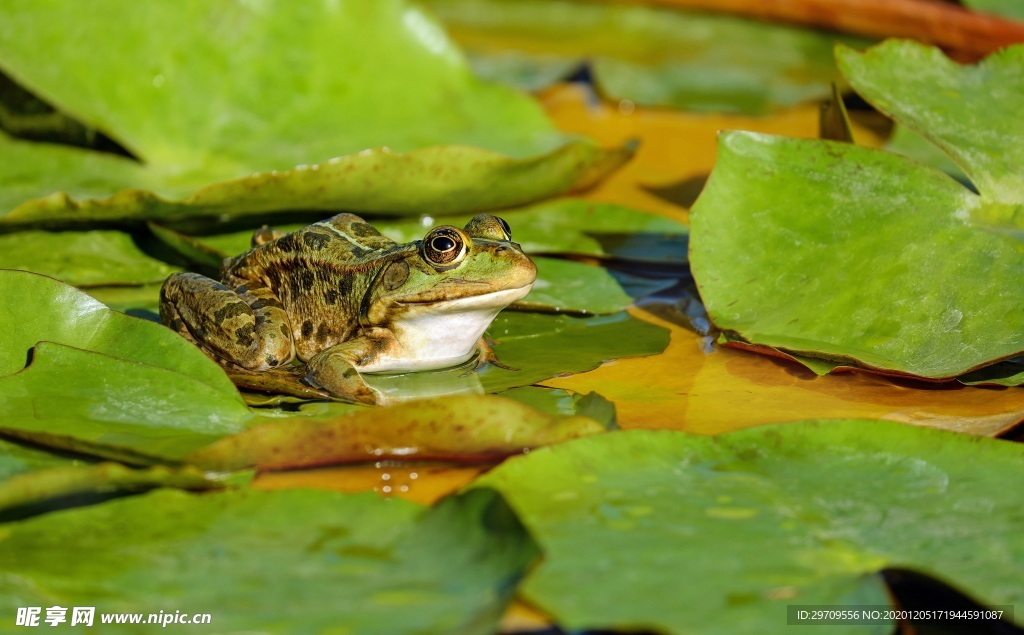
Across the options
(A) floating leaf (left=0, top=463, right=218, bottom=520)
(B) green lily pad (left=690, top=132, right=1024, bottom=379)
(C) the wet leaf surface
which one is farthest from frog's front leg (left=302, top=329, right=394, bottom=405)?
(C) the wet leaf surface

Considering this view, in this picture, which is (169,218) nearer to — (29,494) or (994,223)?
(29,494)

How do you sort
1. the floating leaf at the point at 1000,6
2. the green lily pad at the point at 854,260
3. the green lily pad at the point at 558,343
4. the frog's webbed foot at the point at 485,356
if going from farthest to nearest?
the floating leaf at the point at 1000,6, the frog's webbed foot at the point at 485,356, the green lily pad at the point at 558,343, the green lily pad at the point at 854,260

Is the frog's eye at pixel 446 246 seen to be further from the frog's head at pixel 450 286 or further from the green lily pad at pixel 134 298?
the green lily pad at pixel 134 298

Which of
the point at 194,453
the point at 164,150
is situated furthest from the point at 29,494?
the point at 164,150

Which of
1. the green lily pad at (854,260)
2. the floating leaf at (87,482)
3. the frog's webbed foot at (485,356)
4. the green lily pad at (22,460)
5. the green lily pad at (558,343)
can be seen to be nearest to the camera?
the floating leaf at (87,482)

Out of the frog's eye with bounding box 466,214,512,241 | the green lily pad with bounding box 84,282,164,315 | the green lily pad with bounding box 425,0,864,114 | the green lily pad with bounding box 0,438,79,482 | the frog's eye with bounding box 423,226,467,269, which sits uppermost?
the green lily pad with bounding box 425,0,864,114

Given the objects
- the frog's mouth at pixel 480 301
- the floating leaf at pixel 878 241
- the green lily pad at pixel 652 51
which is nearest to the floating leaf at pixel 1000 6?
the green lily pad at pixel 652 51

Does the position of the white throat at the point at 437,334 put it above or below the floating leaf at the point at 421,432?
above

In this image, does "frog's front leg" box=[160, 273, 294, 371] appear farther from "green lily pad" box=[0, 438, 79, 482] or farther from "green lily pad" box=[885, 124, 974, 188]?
"green lily pad" box=[885, 124, 974, 188]
